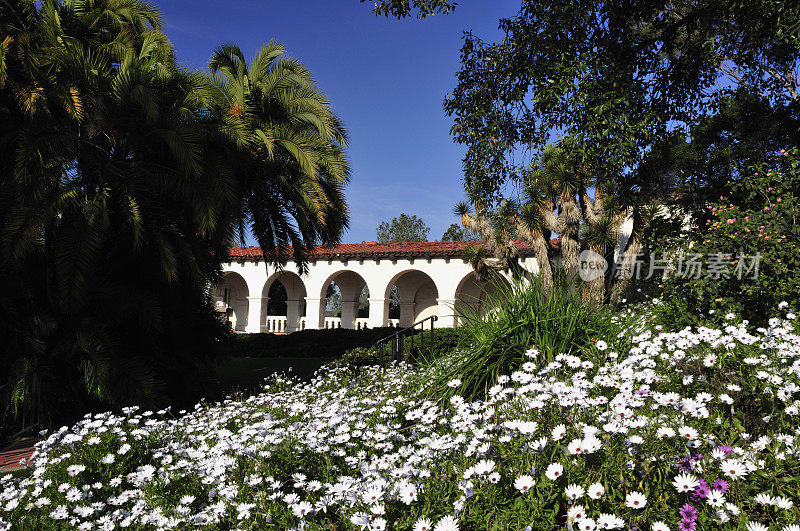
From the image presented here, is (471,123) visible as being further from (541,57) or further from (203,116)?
(203,116)

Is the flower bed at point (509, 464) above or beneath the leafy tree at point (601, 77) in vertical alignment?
beneath

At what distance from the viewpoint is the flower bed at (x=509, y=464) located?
1809mm

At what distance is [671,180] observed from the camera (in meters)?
12.8

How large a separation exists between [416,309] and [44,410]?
59.1ft

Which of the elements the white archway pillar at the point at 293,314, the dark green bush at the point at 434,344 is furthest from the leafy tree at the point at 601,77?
the white archway pillar at the point at 293,314

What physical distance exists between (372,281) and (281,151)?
39.6 feet

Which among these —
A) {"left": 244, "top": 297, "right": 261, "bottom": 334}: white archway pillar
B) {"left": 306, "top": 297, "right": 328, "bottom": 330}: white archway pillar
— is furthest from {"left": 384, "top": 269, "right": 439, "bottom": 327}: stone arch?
{"left": 244, "top": 297, "right": 261, "bottom": 334}: white archway pillar

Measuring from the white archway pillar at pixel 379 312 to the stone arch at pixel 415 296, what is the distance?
1109 millimetres

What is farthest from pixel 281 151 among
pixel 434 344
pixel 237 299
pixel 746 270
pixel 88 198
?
pixel 237 299

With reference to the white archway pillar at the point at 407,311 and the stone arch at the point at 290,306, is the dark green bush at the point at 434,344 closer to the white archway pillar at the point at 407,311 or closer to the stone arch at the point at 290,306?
the white archway pillar at the point at 407,311

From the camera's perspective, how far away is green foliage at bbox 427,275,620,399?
12.9 ft

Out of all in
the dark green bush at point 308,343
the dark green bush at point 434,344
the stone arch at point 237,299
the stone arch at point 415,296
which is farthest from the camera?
the stone arch at point 237,299

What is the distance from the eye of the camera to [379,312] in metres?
21.6

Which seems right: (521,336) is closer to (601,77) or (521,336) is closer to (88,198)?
(601,77)
